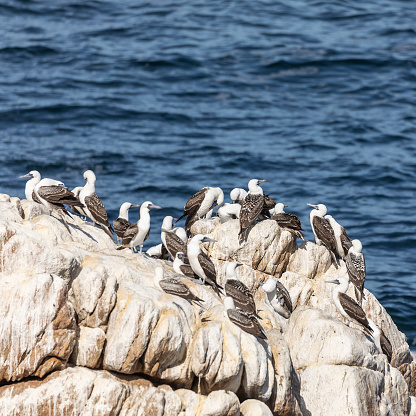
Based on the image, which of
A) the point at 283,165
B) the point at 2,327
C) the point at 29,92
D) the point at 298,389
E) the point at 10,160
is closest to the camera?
the point at 2,327

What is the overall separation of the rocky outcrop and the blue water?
35.7 ft

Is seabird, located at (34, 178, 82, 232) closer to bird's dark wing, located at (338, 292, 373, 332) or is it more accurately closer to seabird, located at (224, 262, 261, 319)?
seabird, located at (224, 262, 261, 319)

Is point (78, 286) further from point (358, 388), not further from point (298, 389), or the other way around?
point (358, 388)

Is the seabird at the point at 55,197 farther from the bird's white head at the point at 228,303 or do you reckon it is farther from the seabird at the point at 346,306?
the seabird at the point at 346,306

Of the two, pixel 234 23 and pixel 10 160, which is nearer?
pixel 10 160

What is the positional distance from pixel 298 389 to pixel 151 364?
12.0 feet

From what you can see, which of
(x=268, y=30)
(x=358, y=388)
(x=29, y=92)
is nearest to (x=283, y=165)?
(x=29, y=92)

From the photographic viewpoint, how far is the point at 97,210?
56.0 feet

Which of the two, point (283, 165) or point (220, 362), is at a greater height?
point (220, 362)

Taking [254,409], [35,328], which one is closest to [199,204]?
[254,409]

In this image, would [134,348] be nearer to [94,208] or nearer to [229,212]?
[94,208]

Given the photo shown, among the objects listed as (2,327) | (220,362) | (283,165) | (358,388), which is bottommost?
(283,165)

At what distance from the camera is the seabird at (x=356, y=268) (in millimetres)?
17672

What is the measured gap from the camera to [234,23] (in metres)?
62.2
